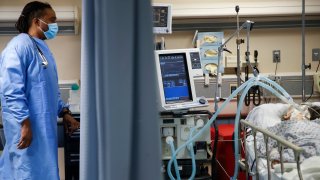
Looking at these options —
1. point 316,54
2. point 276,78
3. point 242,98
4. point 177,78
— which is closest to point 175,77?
point 177,78

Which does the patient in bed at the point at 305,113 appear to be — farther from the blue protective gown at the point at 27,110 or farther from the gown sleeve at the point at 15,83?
the gown sleeve at the point at 15,83

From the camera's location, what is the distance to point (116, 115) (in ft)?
3.03

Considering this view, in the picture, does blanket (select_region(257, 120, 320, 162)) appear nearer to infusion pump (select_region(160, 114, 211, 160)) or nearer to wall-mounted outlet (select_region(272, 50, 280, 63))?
infusion pump (select_region(160, 114, 211, 160))

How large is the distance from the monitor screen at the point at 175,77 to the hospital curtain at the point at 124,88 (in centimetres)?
190

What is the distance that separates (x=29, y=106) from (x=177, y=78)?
3.96ft

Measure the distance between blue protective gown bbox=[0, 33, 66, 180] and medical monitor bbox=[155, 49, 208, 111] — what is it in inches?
36.9

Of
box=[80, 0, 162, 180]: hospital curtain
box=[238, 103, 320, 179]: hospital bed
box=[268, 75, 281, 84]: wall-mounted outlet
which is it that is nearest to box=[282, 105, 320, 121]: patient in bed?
box=[238, 103, 320, 179]: hospital bed

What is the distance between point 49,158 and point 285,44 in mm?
3044

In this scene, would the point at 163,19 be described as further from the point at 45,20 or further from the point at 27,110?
the point at 27,110

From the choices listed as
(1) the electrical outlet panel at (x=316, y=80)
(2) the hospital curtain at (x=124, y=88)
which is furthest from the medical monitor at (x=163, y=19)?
(2) the hospital curtain at (x=124, y=88)

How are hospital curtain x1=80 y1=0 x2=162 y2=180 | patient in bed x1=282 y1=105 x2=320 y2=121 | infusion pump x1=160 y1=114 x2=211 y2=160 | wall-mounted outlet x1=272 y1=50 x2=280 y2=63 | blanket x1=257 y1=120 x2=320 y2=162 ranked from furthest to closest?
wall-mounted outlet x1=272 y1=50 x2=280 y2=63 < infusion pump x1=160 y1=114 x2=211 y2=160 < patient in bed x1=282 y1=105 x2=320 y2=121 < blanket x1=257 y1=120 x2=320 y2=162 < hospital curtain x1=80 y1=0 x2=162 y2=180

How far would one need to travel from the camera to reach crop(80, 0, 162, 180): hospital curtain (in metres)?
0.91

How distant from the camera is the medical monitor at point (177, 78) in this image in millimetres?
2850

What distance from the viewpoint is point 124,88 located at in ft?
3.02
